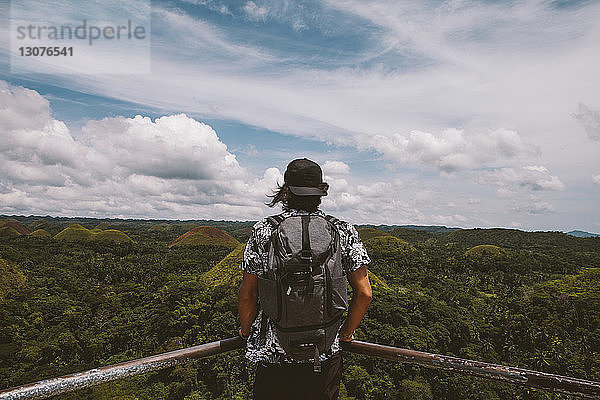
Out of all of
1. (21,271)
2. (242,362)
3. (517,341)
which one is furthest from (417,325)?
(21,271)

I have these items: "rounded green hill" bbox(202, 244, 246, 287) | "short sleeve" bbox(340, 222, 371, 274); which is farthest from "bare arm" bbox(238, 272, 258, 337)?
"rounded green hill" bbox(202, 244, 246, 287)

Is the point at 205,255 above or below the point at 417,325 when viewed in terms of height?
above

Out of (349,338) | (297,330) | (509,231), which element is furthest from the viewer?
(509,231)

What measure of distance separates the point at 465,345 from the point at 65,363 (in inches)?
1173

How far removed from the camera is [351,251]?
193 centimetres

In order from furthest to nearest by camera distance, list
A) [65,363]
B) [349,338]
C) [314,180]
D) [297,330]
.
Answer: [65,363] → [349,338] → [314,180] → [297,330]

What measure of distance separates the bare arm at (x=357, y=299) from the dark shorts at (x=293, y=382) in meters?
0.26

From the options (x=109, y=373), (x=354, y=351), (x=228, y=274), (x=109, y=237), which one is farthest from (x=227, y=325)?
(x=109, y=237)

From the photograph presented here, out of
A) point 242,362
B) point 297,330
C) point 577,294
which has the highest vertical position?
point 297,330

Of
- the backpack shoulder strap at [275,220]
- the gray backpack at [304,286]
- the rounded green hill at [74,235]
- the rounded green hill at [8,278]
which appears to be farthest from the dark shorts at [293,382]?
the rounded green hill at [74,235]

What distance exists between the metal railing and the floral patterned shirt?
0.21 m

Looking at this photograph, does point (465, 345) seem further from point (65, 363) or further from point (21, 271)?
point (21, 271)

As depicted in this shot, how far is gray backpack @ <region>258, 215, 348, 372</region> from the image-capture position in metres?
1.68

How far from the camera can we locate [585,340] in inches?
1094
